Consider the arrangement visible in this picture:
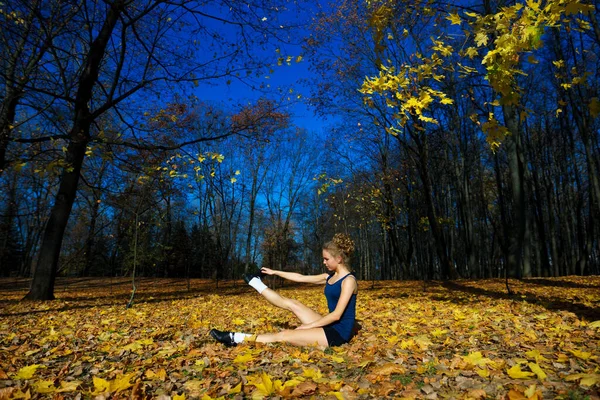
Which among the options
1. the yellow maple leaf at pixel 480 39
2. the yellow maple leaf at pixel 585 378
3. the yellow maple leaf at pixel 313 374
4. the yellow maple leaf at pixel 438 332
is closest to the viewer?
the yellow maple leaf at pixel 585 378

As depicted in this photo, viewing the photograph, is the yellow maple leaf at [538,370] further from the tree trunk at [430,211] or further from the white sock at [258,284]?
the tree trunk at [430,211]

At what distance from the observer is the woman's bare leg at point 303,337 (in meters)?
3.67

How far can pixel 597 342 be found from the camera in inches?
129

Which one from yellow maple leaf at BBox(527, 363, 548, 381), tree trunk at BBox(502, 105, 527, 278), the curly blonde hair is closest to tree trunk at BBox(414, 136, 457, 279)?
tree trunk at BBox(502, 105, 527, 278)

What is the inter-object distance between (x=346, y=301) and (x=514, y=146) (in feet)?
36.0

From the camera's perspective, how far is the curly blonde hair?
4016 millimetres

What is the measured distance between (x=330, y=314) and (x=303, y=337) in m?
0.36

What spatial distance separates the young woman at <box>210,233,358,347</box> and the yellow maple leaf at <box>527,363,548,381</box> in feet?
5.46

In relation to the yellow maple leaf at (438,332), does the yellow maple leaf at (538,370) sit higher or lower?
higher

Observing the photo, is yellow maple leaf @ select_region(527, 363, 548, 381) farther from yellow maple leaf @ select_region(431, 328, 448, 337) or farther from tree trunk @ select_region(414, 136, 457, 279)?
tree trunk @ select_region(414, 136, 457, 279)

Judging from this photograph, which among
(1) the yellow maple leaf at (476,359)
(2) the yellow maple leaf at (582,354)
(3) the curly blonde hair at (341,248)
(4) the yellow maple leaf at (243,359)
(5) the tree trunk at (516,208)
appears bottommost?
(4) the yellow maple leaf at (243,359)

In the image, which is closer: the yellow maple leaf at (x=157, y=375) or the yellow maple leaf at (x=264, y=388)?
the yellow maple leaf at (x=264, y=388)

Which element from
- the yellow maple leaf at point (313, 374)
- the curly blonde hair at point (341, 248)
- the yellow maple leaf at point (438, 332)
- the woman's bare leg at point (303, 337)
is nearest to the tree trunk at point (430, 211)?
the yellow maple leaf at point (438, 332)

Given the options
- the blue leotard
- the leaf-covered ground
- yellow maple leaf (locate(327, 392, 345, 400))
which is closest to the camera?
yellow maple leaf (locate(327, 392, 345, 400))
